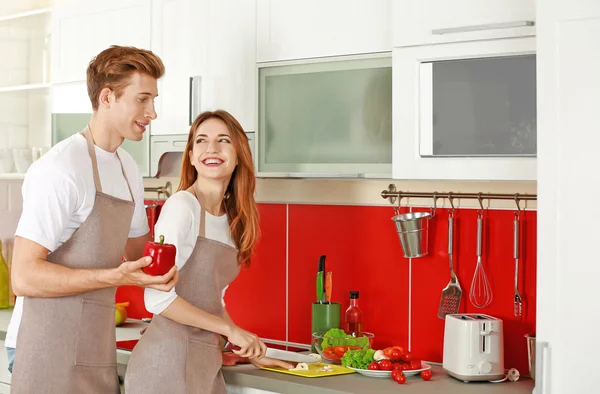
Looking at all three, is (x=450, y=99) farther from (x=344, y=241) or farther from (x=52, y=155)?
(x=52, y=155)

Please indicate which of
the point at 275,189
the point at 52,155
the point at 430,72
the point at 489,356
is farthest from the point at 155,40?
the point at 489,356

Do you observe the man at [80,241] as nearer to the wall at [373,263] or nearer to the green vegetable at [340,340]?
the green vegetable at [340,340]

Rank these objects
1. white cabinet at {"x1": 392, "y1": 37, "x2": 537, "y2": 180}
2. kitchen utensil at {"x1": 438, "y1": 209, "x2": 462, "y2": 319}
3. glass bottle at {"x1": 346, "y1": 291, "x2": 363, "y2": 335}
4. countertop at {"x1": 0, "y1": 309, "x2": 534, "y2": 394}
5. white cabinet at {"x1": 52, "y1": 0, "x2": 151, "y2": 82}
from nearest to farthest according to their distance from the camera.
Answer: white cabinet at {"x1": 392, "y1": 37, "x2": 537, "y2": 180}
countertop at {"x1": 0, "y1": 309, "x2": 534, "y2": 394}
kitchen utensil at {"x1": 438, "y1": 209, "x2": 462, "y2": 319}
glass bottle at {"x1": 346, "y1": 291, "x2": 363, "y2": 335}
white cabinet at {"x1": 52, "y1": 0, "x2": 151, "y2": 82}

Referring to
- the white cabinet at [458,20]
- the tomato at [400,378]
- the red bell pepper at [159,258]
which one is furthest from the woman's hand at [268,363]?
the white cabinet at [458,20]

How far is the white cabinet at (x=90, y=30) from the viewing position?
10.4 ft

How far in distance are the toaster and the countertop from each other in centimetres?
3

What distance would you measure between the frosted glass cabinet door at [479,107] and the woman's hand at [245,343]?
732mm

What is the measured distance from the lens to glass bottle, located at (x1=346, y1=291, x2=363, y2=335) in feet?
9.75

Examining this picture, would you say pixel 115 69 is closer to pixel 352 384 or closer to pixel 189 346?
pixel 189 346

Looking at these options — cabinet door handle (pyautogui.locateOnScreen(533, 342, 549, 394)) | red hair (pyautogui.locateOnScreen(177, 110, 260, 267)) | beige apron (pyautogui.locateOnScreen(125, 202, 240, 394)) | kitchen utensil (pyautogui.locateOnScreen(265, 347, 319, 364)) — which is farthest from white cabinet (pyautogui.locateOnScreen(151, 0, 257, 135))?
cabinet door handle (pyautogui.locateOnScreen(533, 342, 549, 394))

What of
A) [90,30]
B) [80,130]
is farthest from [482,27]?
[80,130]

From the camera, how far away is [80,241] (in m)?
2.39

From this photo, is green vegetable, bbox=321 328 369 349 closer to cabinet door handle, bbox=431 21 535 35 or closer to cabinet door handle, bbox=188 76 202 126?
cabinet door handle, bbox=188 76 202 126

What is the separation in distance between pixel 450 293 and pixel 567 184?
836 millimetres
